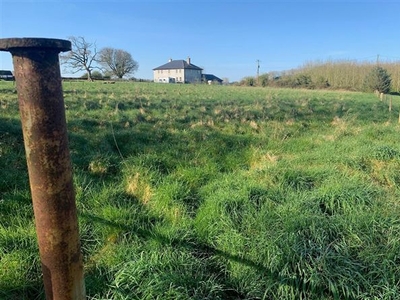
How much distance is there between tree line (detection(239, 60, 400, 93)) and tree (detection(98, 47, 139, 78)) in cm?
2753

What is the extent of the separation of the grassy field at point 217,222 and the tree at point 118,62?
67311mm

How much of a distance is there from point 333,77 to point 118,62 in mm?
47579

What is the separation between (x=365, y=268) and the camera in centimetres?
263

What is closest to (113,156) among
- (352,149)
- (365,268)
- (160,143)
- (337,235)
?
(160,143)

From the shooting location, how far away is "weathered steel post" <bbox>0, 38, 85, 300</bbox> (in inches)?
51.2

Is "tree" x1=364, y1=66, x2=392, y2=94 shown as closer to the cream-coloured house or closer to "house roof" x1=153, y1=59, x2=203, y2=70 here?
the cream-coloured house

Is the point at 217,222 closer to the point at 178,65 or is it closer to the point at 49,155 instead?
the point at 49,155

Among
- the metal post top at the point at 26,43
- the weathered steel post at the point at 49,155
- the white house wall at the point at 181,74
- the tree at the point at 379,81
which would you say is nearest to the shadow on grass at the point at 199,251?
the weathered steel post at the point at 49,155

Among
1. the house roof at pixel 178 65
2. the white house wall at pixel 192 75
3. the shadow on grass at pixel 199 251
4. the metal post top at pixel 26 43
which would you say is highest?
the house roof at pixel 178 65

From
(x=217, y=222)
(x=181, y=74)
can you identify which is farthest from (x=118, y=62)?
(x=217, y=222)

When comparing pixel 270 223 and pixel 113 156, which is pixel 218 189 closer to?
pixel 270 223

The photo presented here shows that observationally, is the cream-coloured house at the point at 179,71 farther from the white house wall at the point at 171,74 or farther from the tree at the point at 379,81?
the tree at the point at 379,81

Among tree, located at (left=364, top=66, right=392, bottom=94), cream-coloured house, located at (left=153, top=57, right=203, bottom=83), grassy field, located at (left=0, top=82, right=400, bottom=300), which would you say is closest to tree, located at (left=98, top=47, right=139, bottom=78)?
cream-coloured house, located at (left=153, top=57, right=203, bottom=83)

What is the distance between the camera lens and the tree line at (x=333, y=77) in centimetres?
4903
